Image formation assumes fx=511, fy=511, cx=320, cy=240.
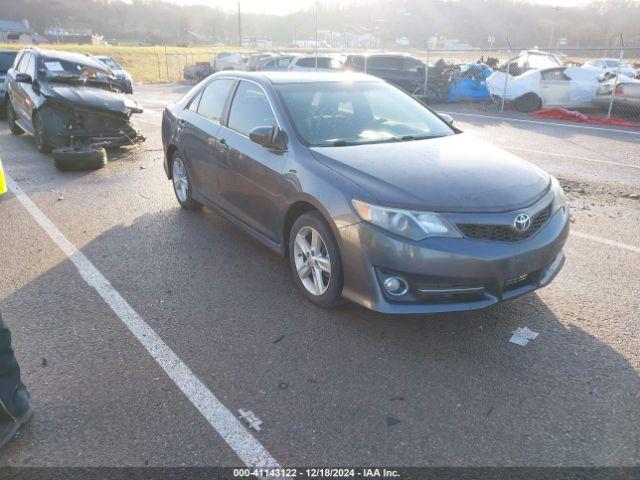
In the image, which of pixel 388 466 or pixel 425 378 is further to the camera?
pixel 425 378

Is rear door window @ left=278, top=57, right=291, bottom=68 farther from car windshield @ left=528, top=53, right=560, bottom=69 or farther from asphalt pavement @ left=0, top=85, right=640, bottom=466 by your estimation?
asphalt pavement @ left=0, top=85, right=640, bottom=466

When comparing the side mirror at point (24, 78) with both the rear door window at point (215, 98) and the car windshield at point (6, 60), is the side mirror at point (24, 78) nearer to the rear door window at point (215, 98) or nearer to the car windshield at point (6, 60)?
the rear door window at point (215, 98)

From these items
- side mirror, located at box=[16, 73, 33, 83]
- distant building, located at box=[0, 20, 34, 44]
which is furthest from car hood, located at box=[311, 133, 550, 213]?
distant building, located at box=[0, 20, 34, 44]

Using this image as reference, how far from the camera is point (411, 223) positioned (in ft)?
10.2

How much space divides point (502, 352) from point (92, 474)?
2380 mm

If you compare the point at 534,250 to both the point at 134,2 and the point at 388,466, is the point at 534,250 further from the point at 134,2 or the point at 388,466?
the point at 134,2

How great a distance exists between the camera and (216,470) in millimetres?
2324

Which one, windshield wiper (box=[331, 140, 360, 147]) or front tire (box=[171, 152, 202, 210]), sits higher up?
windshield wiper (box=[331, 140, 360, 147])

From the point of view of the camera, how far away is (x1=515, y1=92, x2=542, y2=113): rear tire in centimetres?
1596

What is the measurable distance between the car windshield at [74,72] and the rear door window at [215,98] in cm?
517

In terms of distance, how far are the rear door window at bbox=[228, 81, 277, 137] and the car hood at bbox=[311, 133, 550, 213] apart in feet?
2.56

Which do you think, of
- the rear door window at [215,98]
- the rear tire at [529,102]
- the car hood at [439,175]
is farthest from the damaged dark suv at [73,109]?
the rear tire at [529,102]

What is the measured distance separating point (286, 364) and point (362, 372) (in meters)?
0.46

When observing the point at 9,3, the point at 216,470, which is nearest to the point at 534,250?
the point at 216,470
